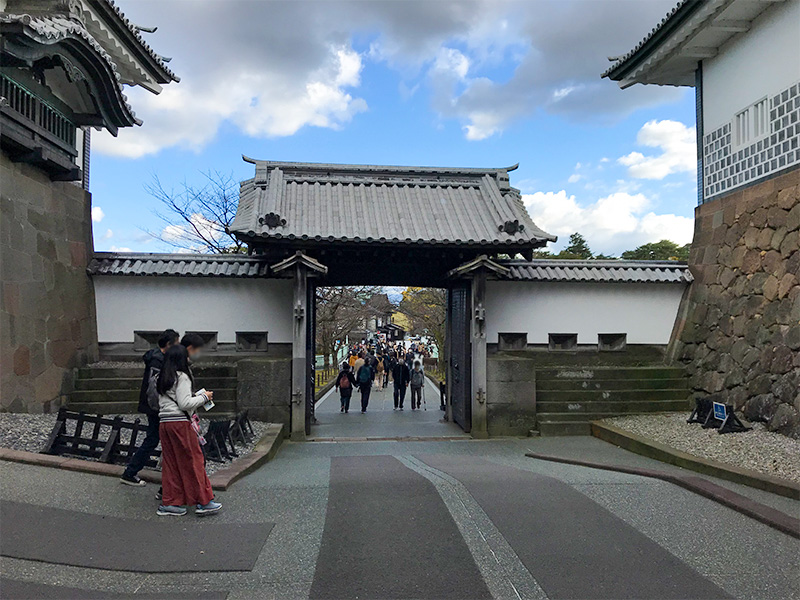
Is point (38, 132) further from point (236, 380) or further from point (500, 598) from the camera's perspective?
point (500, 598)

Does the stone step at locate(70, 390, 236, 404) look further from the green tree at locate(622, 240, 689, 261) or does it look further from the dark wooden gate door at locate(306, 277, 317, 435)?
the green tree at locate(622, 240, 689, 261)

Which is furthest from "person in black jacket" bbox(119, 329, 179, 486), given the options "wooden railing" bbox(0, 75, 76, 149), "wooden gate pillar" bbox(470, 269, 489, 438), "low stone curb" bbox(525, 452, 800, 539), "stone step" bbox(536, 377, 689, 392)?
"stone step" bbox(536, 377, 689, 392)

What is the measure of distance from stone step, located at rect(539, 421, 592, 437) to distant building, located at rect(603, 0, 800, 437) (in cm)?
239

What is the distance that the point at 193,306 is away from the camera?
11383mm

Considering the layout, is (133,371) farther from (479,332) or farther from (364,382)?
(364,382)

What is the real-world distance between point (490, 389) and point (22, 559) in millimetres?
8417

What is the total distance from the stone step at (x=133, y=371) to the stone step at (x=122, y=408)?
20.8 inches

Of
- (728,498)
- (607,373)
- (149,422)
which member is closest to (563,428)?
(607,373)

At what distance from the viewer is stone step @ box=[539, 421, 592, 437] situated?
1086 cm

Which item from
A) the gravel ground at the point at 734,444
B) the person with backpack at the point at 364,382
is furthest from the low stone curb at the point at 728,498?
the person with backpack at the point at 364,382

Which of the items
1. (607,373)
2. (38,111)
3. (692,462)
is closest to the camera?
(692,462)

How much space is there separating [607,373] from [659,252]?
25778 millimetres

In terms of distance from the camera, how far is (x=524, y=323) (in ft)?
39.0

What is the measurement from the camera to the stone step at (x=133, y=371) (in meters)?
10.3
